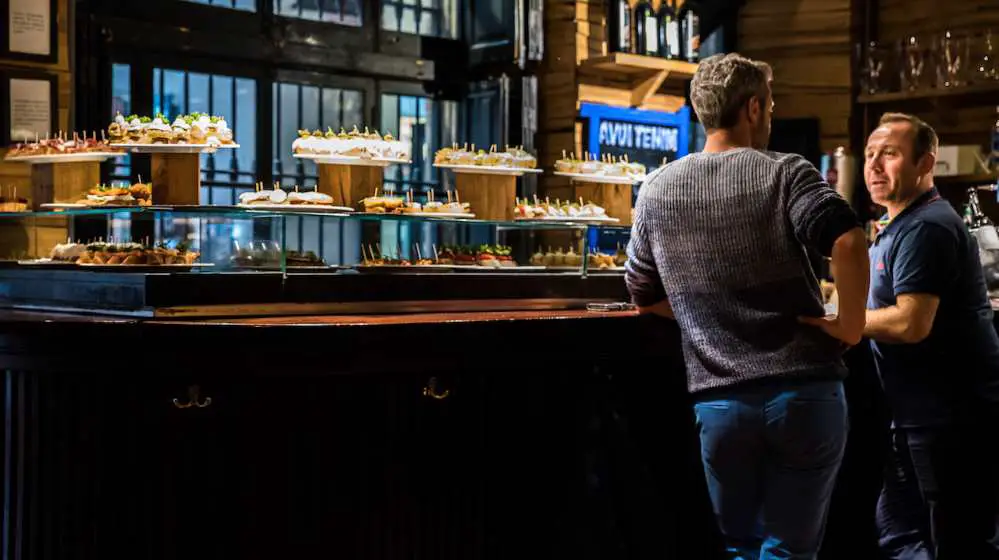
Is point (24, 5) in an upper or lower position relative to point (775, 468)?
upper

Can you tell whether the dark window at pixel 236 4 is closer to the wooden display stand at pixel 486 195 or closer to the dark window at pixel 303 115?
the dark window at pixel 303 115

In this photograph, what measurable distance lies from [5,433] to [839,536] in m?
2.78

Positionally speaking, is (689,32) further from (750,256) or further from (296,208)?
(750,256)

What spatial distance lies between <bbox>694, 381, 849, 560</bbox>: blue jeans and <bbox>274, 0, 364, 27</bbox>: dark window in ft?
14.7

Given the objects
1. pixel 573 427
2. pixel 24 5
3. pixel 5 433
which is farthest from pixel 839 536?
pixel 24 5

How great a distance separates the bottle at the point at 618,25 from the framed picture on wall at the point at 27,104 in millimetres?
3108

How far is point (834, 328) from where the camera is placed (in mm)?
2668

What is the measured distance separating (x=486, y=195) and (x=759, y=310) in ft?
6.00

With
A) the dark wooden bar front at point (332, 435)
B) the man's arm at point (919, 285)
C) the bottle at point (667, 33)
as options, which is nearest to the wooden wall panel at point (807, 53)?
the bottle at point (667, 33)

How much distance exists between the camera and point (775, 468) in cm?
262

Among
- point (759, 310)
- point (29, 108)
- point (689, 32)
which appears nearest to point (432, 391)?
point (759, 310)

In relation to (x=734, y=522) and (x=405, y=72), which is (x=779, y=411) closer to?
(x=734, y=522)

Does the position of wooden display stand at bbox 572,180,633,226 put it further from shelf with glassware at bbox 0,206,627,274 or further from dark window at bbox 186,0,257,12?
dark window at bbox 186,0,257,12

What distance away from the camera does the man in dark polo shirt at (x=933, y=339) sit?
3328 mm
